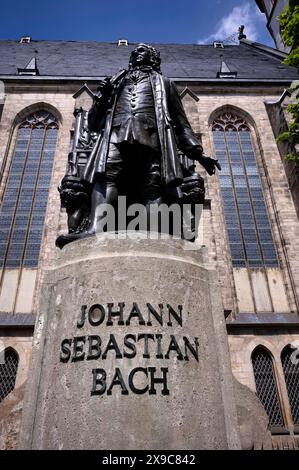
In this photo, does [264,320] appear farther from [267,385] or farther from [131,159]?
[131,159]

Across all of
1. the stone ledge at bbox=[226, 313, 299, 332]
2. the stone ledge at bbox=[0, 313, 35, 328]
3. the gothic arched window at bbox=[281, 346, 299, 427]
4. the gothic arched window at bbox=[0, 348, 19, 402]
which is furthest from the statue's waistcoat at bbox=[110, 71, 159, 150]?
the gothic arched window at bbox=[281, 346, 299, 427]

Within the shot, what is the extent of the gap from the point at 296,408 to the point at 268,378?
3.07 feet

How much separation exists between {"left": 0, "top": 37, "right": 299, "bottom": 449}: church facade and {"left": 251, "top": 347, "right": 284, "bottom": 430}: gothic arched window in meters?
0.03

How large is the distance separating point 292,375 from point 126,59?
17.9 m

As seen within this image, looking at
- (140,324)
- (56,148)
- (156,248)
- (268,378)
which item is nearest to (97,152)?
(156,248)

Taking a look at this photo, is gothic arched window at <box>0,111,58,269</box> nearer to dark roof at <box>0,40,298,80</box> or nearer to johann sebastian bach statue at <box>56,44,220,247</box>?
dark roof at <box>0,40,298,80</box>

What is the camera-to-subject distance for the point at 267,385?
934 centimetres

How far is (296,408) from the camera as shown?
356 inches

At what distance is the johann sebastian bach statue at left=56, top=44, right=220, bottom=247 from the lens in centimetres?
291

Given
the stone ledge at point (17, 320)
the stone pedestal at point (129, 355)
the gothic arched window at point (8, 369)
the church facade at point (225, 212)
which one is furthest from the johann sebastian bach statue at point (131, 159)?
the gothic arched window at point (8, 369)

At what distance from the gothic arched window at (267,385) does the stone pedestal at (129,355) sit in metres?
8.13

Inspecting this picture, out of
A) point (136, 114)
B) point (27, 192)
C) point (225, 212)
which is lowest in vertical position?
point (136, 114)

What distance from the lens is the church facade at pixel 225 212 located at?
375 inches

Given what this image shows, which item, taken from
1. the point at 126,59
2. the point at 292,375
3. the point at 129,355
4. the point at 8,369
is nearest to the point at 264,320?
the point at 292,375
